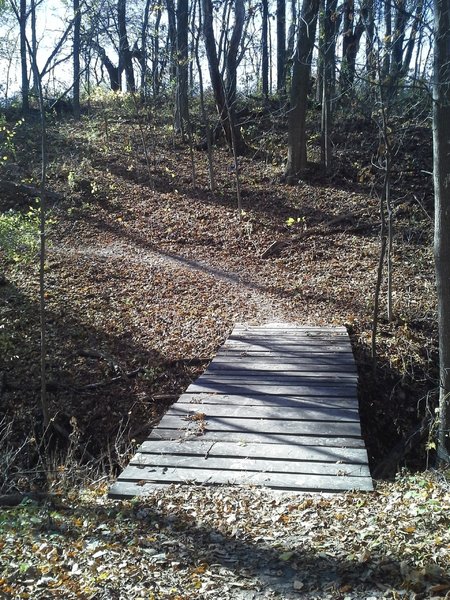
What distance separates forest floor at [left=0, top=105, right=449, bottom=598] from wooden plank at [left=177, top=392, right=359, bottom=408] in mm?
925

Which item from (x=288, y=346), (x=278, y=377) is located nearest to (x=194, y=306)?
(x=288, y=346)

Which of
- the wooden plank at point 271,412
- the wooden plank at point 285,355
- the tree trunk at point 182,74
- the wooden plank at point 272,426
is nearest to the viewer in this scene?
the wooden plank at point 272,426

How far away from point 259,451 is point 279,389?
61.1 inches

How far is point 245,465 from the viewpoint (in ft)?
16.1

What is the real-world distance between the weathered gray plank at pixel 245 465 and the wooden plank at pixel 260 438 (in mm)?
339

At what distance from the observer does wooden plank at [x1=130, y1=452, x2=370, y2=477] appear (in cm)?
477

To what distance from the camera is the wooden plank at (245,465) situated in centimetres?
477

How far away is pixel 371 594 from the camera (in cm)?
309

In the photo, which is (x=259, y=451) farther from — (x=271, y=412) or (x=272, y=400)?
(x=272, y=400)

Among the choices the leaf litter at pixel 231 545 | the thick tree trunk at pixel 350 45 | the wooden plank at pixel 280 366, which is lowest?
the leaf litter at pixel 231 545

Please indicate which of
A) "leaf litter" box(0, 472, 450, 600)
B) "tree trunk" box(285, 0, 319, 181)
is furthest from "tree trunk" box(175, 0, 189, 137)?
"leaf litter" box(0, 472, 450, 600)

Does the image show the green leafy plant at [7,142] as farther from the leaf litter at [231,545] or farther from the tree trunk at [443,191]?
the leaf litter at [231,545]

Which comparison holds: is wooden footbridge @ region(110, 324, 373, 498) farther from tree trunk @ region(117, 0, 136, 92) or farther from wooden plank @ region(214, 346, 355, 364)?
tree trunk @ region(117, 0, 136, 92)

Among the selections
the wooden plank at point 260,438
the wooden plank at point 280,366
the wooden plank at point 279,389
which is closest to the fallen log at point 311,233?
the wooden plank at point 280,366
